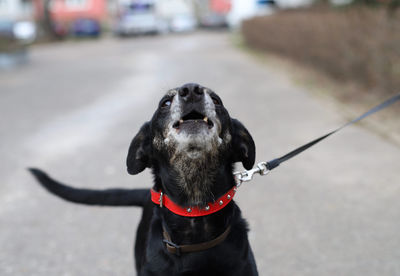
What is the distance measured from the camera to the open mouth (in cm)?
228

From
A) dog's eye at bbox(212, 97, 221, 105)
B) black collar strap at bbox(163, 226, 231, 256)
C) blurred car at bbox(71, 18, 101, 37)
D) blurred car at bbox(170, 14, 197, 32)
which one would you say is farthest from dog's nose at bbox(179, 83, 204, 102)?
blurred car at bbox(170, 14, 197, 32)

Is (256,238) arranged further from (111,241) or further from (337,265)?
(111,241)

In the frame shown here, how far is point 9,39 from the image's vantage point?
1777 centimetres

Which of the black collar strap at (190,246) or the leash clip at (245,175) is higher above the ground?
the leash clip at (245,175)

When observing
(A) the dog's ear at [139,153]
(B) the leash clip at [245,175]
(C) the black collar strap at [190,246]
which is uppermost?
(A) the dog's ear at [139,153]

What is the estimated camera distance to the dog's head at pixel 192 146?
2273mm

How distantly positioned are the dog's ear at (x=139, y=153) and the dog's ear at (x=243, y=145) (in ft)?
1.65

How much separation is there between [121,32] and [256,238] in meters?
30.3

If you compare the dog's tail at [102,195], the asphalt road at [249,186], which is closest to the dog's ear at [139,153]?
the dog's tail at [102,195]

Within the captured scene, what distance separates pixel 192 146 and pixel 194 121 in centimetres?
13

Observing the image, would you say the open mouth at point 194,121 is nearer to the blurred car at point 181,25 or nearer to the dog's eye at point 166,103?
the dog's eye at point 166,103

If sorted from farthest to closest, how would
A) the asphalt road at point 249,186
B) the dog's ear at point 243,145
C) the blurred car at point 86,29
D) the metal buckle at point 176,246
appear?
the blurred car at point 86,29 < the asphalt road at point 249,186 < the dog's ear at point 243,145 < the metal buckle at point 176,246

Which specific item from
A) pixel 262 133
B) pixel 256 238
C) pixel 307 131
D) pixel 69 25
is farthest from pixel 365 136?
pixel 69 25

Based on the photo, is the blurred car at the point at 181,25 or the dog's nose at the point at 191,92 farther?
the blurred car at the point at 181,25
